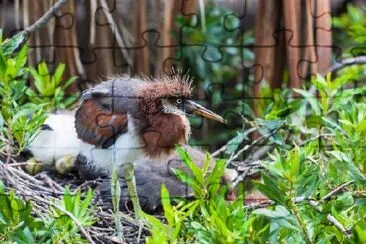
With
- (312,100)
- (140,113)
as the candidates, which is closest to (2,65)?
(140,113)

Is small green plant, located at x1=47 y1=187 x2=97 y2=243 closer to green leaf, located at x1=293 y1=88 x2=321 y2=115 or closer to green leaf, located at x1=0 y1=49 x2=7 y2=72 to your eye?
green leaf, located at x1=0 y1=49 x2=7 y2=72

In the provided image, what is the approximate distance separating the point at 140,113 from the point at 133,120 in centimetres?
4

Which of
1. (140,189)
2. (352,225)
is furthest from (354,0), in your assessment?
(352,225)

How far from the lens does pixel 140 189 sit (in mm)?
3789

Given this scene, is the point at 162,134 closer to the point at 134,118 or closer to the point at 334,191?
the point at 134,118

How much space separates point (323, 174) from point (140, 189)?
728 mm

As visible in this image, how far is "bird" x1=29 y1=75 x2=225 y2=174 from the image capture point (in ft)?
11.5

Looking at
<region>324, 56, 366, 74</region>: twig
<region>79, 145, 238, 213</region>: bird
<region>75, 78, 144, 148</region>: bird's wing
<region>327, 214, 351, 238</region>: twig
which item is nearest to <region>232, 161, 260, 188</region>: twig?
<region>79, 145, 238, 213</region>: bird

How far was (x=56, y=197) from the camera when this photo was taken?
3674 millimetres

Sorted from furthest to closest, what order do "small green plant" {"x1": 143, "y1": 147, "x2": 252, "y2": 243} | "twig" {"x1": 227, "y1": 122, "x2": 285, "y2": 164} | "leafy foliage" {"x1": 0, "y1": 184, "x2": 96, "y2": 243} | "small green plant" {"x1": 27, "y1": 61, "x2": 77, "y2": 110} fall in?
"small green plant" {"x1": 27, "y1": 61, "x2": 77, "y2": 110} < "twig" {"x1": 227, "y1": 122, "x2": 285, "y2": 164} < "leafy foliage" {"x1": 0, "y1": 184, "x2": 96, "y2": 243} < "small green plant" {"x1": 143, "y1": 147, "x2": 252, "y2": 243}

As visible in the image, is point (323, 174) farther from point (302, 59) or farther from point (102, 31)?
point (102, 31)

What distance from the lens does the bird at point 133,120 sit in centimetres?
350
